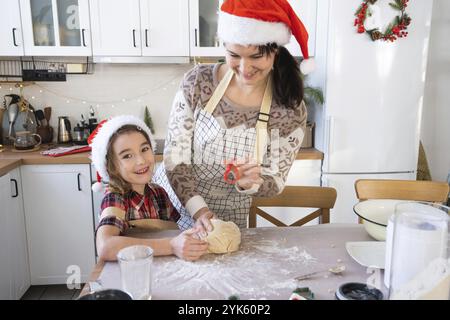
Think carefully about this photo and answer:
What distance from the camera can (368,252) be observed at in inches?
40.2

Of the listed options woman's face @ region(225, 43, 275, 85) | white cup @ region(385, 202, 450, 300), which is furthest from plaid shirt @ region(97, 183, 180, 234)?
white cup @ region(385, 202, 450, 300)

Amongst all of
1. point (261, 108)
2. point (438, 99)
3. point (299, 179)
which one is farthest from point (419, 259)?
point (438, 99)

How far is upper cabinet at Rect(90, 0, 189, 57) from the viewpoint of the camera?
2.32m

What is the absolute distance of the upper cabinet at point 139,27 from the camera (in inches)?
91.4

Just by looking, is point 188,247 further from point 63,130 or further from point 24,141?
point 63,130

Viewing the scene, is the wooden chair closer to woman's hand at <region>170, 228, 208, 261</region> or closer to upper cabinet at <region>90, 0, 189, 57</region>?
woman's hand at <region>170, 228, 208, 261</region>

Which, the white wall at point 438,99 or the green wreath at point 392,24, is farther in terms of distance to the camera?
the white wall at point 438,99

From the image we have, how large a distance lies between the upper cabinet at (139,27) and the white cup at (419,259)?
1922 mm

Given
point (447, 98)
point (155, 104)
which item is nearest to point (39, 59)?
point (155, 104)

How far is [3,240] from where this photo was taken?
2.02 meters

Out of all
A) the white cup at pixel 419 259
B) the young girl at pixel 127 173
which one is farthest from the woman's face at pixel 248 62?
the white cup at pixel 419 259

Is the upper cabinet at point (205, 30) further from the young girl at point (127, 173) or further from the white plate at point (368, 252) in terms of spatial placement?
the white plate at point (368, 252)

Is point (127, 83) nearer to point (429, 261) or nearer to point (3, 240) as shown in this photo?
point (3, 240)

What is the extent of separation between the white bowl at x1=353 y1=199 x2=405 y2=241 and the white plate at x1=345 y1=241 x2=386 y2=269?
0.04 m
